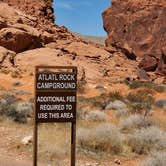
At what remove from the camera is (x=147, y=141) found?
1160 cm

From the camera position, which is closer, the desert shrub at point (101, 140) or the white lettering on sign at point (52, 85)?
the white lettering on sign at point (52, 85)

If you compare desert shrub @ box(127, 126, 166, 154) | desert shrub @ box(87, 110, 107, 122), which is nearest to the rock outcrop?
desert shrub @ box(87, 110, 107, 122)

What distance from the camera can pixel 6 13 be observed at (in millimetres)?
48625

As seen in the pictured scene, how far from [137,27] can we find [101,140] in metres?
44.4

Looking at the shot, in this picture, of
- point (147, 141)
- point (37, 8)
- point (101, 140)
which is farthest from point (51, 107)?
point (37, 8)

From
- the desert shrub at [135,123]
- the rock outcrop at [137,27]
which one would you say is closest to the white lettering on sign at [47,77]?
the desert shrub at [135,123]

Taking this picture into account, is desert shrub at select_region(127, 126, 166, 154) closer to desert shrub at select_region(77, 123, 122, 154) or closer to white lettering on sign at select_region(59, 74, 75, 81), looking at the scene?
desert shrub at select_region(77, 123, 122, 154)

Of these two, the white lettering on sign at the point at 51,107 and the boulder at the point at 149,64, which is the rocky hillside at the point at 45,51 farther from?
the white lettering on sign at the point at 51,107

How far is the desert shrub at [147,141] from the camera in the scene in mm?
11367

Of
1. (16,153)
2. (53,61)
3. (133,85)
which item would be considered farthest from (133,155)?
(53,61)

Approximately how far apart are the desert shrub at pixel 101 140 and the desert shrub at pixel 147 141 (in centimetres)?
37

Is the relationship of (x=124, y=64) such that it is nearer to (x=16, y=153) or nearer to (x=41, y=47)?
(x=41, y=47)

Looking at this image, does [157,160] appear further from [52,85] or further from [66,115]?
[52,85]

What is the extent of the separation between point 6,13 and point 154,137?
1551 inches
